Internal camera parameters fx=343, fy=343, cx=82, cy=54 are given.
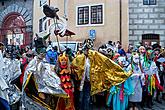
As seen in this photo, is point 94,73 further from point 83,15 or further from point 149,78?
point 83,15

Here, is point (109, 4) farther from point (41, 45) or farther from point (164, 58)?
point (41, 45)

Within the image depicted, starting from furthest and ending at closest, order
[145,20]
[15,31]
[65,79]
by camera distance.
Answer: [15,31] < [145,20] < [65,79]

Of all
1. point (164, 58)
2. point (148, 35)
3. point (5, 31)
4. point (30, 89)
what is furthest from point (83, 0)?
point (30, 89)

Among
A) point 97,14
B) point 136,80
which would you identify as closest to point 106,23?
point 97,14

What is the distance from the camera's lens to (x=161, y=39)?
2241 cm

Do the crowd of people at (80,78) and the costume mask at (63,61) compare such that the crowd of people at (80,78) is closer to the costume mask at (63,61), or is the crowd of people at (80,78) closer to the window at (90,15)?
the costume mask at (63,61)

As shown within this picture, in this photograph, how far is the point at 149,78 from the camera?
10.4 meters

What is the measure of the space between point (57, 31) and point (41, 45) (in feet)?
6.79

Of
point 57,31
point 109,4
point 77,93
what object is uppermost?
point 109,4

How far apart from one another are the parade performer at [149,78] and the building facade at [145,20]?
11.9 meters

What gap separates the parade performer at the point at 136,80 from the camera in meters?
9.10

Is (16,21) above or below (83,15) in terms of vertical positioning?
above

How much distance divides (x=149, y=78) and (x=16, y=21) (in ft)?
72.4

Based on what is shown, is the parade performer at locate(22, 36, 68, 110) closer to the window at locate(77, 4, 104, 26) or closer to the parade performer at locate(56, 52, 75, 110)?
→ the parade performer at locate(56, 52, 75, 110)
